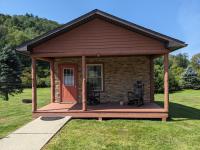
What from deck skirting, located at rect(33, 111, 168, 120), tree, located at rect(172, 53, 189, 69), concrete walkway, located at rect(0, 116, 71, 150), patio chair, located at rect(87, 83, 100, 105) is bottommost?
concrete walkway, located at rect(0, 116, 71, 150)

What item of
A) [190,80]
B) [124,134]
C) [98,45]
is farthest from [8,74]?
[190,80]

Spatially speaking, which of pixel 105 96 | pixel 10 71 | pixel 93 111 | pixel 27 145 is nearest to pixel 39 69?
pixel 10 71

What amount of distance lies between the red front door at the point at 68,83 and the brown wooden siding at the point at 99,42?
2936 mm

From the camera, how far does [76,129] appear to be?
26.4 ft

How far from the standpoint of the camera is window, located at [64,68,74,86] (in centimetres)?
1263

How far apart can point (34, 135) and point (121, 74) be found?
20.2ft

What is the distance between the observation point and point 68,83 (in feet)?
41.7

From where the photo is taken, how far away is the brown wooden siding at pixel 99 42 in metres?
9.43

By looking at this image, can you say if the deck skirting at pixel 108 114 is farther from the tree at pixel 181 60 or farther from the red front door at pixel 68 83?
the tree at pixel 181 60

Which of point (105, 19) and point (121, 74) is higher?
point (105, 19)

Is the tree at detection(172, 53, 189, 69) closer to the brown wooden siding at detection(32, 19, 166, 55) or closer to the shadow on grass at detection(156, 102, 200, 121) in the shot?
the shadow on grass at detection(156, 102, 200, 121)

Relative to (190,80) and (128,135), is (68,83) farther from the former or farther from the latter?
(190,80)

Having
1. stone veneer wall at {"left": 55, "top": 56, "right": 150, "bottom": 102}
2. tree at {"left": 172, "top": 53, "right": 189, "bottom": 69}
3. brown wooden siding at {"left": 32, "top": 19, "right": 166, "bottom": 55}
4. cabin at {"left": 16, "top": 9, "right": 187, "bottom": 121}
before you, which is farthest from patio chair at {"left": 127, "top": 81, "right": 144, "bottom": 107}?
tree at {"left": 172, "top": 53, "right": 189, "bottom": 69}

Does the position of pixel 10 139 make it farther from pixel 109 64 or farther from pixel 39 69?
pixel 39 69
